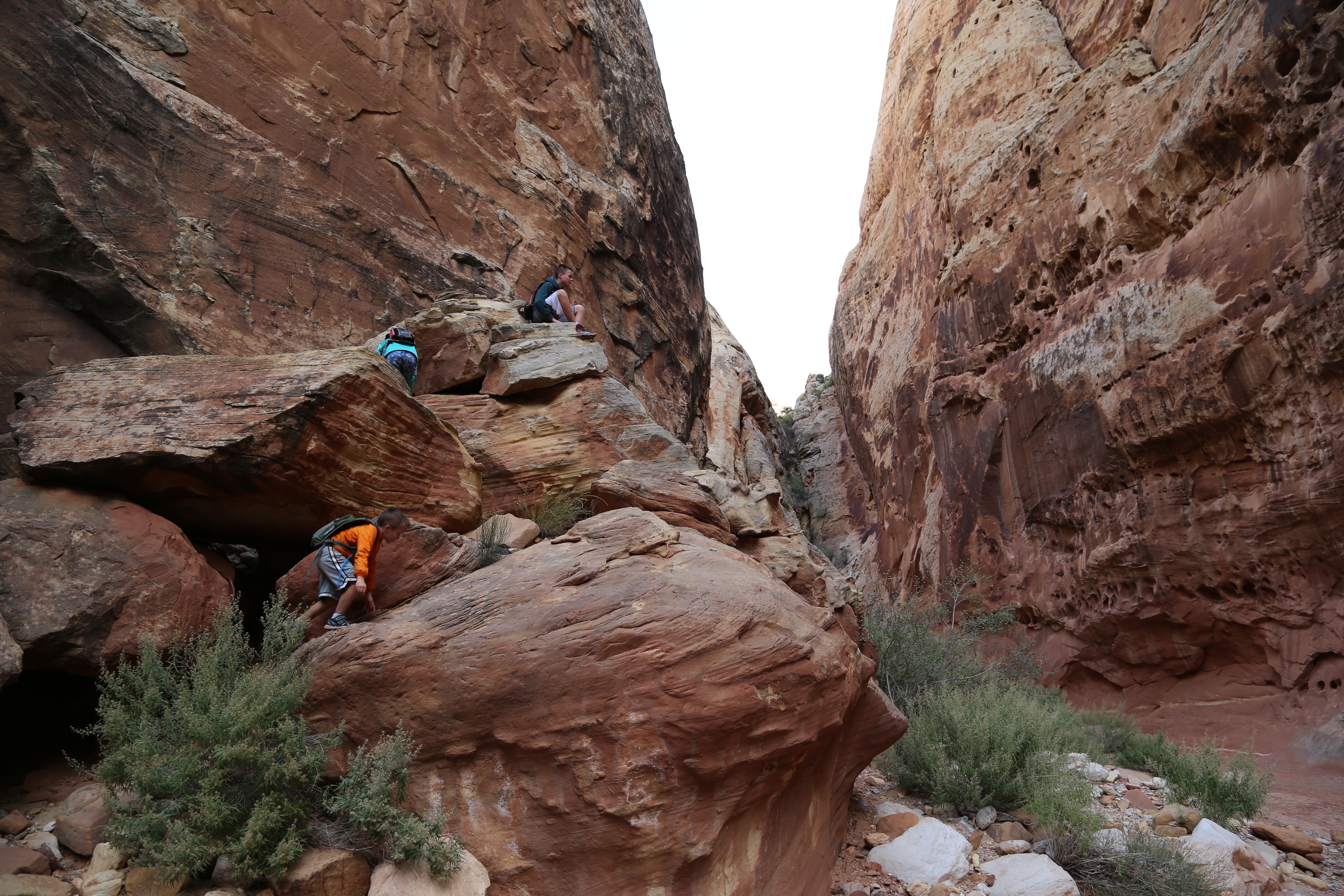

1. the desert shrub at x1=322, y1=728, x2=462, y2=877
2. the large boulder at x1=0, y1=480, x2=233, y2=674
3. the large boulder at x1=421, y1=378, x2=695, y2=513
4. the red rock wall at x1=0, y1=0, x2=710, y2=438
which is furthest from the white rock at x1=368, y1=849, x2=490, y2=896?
the red rock wall at x1=0, y1=0, x2=710, y2=438

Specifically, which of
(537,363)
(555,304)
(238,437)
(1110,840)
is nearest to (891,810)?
(1110,840)

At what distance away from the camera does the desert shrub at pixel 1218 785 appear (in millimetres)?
6652

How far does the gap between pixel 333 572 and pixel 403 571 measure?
480 millimetres

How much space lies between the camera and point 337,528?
4969mm

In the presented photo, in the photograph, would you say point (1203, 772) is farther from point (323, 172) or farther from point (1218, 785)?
point (323, 172)

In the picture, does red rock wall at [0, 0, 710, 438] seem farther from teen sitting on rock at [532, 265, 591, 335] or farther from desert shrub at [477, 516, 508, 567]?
desert shrub at [477, 516, 508, 567]

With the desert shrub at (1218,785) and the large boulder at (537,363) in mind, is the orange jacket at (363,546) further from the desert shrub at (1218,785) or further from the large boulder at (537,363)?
the desert shrub at (1218,785)

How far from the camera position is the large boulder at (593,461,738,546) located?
6707 mm

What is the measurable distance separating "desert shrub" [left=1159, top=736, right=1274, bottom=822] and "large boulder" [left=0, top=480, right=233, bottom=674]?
881 cm

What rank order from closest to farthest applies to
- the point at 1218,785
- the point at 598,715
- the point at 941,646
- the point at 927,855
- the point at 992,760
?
the point at 598,715 < the point at 927,855 < the point at 992,760 < the point at 1218,785 < the point at 941,646

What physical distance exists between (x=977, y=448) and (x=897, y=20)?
16.9 metres

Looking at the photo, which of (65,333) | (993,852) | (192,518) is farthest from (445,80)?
(993,852)

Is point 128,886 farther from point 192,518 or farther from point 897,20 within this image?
point 897,20

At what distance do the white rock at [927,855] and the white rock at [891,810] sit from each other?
54cm
